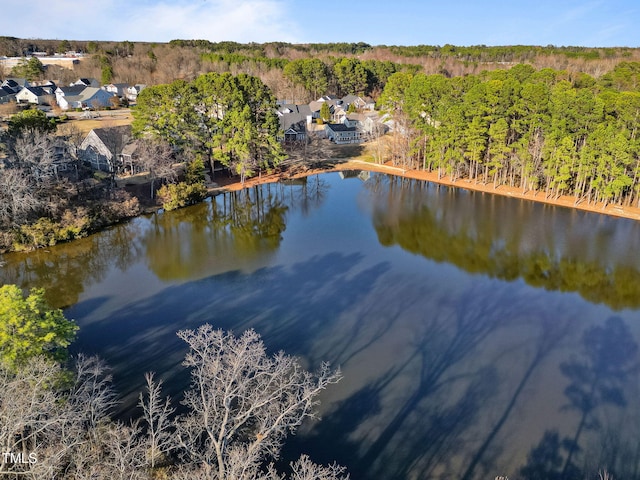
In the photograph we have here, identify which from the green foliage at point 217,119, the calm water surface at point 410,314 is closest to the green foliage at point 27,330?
the calm water surface at point 410,314

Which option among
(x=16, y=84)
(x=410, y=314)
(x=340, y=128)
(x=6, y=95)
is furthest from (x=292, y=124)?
(x=16, y=84)

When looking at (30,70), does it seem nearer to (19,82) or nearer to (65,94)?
(19,82)

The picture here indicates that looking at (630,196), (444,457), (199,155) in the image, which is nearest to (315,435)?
(444,457)

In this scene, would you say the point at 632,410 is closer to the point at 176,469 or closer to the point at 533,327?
the point at 533,327

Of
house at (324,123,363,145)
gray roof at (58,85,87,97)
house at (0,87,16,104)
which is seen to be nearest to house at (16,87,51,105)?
house at (0,87,16,104)

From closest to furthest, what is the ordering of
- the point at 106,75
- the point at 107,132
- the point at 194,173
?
1. the point at 194,173
2. the point at 107,132
3. the point at 106,75

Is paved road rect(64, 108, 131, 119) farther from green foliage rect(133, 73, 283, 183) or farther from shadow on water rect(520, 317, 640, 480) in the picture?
shadow on water rect(520, 317, 640, 480)
